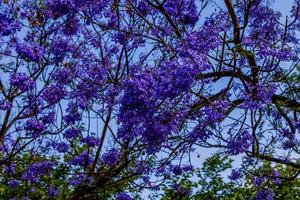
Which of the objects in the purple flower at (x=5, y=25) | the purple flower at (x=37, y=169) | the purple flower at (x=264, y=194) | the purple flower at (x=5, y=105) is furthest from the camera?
the purple flower at (x=264, y=194)

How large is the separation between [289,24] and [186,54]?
3.10 meters

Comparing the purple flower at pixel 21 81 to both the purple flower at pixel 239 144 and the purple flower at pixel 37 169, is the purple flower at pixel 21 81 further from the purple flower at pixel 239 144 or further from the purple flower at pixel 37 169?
the purple flower at pixel 239 144

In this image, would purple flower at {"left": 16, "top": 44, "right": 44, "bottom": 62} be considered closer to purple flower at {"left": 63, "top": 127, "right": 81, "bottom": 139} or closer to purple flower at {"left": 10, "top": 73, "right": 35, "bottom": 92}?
purple flower at {"left": 10, "top": 73, "right": 35, "bottom": 92}

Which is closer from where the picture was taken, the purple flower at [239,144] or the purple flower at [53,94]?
the purple flower at [239,144]

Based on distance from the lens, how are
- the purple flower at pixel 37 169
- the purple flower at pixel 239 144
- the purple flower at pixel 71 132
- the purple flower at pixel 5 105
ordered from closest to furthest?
the purple flower at pixel 239 144 → the purple flower at pixel 71 132 → the purple flower at pixel 37 169 → the purple flower at pixel 5 105

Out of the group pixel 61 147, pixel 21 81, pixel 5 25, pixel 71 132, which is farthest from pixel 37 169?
pixel 5 25

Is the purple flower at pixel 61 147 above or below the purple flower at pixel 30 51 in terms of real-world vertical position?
below

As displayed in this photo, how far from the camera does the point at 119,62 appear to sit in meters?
9.34

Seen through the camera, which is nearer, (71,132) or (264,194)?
(71,132)

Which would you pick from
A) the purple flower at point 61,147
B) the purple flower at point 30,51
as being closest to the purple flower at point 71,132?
the purple flower at point 61,147

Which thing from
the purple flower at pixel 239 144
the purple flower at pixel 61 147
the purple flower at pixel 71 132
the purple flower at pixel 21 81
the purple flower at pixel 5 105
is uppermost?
the purple flower at pixel 5 105

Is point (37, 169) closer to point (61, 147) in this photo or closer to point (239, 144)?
point (61, 147)

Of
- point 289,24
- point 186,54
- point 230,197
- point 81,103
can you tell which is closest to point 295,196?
point 230,197

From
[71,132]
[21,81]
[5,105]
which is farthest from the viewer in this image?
[5,105]
